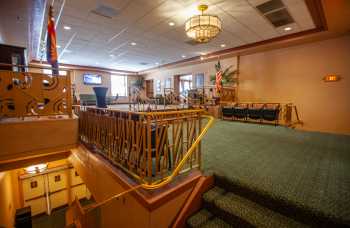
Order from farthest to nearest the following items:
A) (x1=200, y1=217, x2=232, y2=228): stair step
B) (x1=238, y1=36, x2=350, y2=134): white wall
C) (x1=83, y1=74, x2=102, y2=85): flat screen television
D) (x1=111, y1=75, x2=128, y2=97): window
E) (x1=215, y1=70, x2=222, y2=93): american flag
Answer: (x1=111, y1=75, x2=128, y2=97): window, (x1=83, y1=74, x2=102, y2=85): flat screen television, (x1=215, y1=70, x2=222, y2=93): american flag, (x1=238, y1=36, x2=350, y2=134): white wall, (x1=200, y1=217, x2=232, y2=228): stair step

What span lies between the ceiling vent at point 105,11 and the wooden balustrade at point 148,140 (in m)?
2.87

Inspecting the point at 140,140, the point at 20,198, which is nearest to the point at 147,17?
the point at 140,140

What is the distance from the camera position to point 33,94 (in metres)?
3.08

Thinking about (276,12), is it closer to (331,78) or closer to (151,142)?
(331,78)

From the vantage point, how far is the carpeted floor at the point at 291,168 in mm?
1713

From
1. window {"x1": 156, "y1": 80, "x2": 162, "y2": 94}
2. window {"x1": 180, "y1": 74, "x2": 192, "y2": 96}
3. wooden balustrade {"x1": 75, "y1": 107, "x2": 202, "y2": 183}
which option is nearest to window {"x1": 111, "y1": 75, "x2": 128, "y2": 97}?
window {"x1": 156, "y1": 80, "x2": 162, "y2": 94}

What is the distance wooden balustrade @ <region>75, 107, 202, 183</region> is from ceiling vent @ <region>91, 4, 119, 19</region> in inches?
113

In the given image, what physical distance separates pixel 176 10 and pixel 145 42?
275cm

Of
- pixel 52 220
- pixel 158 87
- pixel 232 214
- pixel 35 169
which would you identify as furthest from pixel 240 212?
pixel 158 87

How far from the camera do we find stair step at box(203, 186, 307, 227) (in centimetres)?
166

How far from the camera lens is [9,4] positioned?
3324 mm

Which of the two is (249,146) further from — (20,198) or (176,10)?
(20,198)

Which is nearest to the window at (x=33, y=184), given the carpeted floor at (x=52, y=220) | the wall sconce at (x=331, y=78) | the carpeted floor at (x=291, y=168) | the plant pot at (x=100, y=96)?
the carpeted floor at (x=52, y=220)

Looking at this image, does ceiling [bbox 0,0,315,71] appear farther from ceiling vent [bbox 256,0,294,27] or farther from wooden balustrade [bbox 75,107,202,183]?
wooden balustrade [bbox 75,107,202,183]
